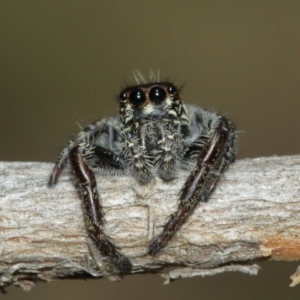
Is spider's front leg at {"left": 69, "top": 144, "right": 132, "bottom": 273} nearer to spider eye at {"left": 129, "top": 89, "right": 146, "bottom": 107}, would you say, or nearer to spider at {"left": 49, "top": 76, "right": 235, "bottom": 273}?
spider at {"left": 49, "top": 76, "right": 235, "bottom": 273}

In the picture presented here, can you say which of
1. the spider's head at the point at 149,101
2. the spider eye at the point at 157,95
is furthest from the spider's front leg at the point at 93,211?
the spider eye at the point at 157,95

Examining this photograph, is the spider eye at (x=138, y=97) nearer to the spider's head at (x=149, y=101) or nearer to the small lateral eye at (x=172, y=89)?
the spider's head at (x=149, y=101)

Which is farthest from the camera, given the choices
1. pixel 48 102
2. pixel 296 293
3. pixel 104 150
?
pixel 48 102

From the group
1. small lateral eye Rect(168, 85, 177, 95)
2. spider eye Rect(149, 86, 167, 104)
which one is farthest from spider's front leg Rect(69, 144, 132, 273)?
small lateral eye Rect(168, 85, 177, 95)

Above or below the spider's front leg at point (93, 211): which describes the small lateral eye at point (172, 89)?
above

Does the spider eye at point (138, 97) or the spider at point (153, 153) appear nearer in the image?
the spider at point (153, 153)

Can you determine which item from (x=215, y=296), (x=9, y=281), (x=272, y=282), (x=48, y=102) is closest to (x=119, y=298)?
(x=215, y=296)

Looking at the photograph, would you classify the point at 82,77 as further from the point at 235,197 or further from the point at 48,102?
the point at 235,197

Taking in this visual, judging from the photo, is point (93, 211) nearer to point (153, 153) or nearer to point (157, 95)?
point (153, 153)

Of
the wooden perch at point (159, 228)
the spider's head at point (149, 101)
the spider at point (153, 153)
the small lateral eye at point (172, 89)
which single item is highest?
the small lateral eye at point (172, 89)
